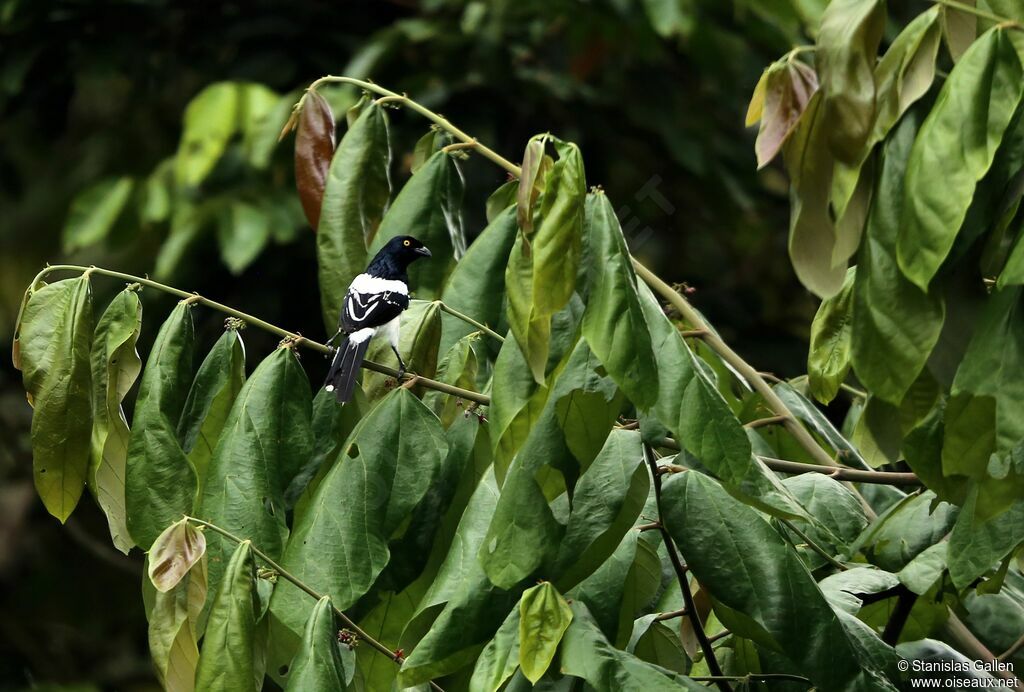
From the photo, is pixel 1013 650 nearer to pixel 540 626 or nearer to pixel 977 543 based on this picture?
pixel 977 543

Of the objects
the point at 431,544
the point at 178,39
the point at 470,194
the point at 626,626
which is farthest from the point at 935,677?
the point at 178,39

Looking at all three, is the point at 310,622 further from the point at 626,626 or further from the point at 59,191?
the point at 59,191

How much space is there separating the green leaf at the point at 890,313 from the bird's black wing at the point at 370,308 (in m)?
1.38

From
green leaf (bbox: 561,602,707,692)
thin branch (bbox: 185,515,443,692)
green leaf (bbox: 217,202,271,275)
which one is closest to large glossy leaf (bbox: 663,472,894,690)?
green leaf (bbox: 561,602,707,692)

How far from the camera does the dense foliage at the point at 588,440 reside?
4.50ft

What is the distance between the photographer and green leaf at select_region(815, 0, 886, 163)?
4.50 ft

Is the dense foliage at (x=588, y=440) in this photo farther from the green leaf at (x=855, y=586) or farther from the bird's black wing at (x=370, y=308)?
the bird's black wing at (x=370, y=308)

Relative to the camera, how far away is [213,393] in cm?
203

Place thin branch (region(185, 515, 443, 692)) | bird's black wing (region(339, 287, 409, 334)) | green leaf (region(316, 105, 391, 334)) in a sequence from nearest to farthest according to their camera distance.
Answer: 1. thin branch (region(185, 515, 443, 692))
2. green leaf (region(316, 105, 391, 334))
3. bird's black wing (region(339, 287, 409, 334))

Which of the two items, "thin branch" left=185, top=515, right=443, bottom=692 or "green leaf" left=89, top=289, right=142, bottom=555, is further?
"green leaf" left=89, top=289, right=142, bottom=555

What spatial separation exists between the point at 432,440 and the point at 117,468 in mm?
493

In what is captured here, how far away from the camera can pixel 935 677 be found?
1922 millimetres

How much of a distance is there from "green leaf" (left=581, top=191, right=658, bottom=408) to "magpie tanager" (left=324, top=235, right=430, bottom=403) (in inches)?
27.0

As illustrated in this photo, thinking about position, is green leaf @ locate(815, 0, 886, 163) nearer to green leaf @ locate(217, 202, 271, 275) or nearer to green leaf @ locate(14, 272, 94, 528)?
green leaf @ locate(14, 272, 94, 528)
